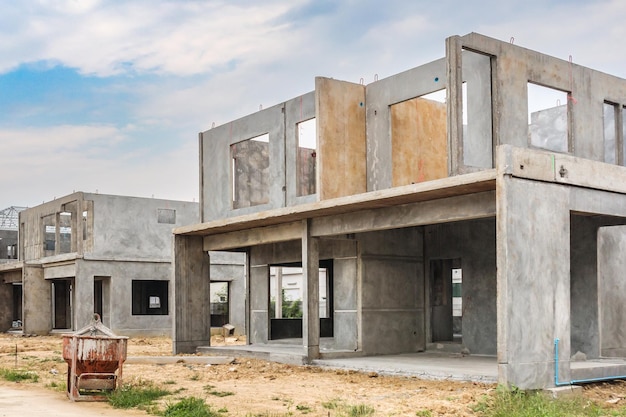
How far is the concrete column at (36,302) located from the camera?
33.6 meters

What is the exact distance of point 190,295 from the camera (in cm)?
2278

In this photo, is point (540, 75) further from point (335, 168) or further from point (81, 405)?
point (81, 405)

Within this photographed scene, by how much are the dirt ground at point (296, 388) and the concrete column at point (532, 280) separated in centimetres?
71

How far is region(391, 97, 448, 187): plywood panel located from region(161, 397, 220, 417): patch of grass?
968 cm

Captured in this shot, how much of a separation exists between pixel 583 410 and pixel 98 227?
2378cm

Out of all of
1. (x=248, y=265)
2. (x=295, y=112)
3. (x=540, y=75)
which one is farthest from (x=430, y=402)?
(x=248, y=265)

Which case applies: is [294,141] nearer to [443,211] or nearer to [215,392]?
[443,211]

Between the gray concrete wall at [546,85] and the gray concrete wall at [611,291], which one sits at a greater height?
the gray concrete wall at [546,85]

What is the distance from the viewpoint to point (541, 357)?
1262 cm

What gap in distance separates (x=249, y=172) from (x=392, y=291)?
6571mm

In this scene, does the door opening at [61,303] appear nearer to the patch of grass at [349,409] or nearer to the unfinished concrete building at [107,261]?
the unfinished concrete building at [107,261]

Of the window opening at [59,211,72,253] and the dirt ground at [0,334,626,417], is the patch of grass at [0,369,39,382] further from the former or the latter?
the window opening at [59,211,72,253]

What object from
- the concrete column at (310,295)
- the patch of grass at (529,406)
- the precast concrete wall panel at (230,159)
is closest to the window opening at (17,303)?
the precast concrete wall panel at (230,159)

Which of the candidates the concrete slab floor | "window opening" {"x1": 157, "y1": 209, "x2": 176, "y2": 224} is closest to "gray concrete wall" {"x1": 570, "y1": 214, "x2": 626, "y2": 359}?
the concrete slab floor
